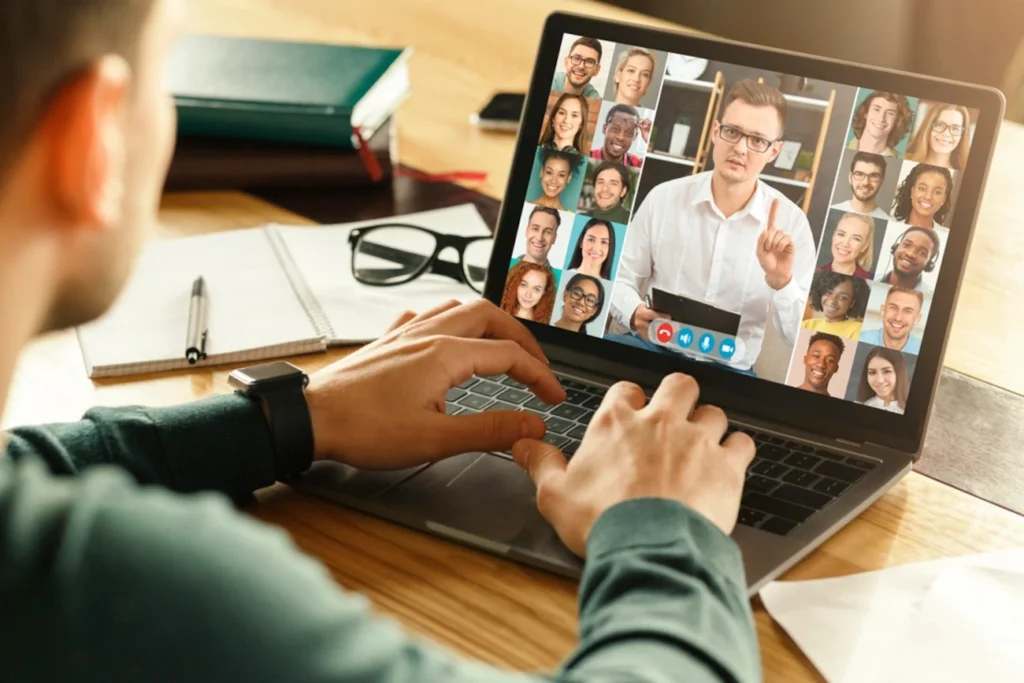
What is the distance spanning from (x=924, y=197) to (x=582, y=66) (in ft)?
1.05

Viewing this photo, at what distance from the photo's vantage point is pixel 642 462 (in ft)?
2.54

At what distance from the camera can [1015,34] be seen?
1707mm

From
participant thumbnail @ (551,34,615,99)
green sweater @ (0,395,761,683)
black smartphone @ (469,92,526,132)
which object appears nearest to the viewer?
green sweater @ (0,395,761,683)

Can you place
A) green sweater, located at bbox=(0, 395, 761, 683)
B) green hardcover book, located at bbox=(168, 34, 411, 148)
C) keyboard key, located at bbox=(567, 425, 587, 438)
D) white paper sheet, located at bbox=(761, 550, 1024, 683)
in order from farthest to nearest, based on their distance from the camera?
green hardcover book, located at bbox=(168, 34, 411, 148), keyboard key, located at bbox=(567, 425, 587, 438), white paper sheet, located at bbox=(761, 550, 1024, 683), green sweater, located at bbox=(0, 395, 761, 683)

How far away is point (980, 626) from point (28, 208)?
0.62 m

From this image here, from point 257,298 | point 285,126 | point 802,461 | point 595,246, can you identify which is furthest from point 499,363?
point 285,126

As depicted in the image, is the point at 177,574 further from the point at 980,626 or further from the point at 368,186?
the point at 368,186

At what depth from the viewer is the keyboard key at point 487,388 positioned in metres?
0.97

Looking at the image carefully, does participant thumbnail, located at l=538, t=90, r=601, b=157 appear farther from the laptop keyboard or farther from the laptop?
the laptop keyboard

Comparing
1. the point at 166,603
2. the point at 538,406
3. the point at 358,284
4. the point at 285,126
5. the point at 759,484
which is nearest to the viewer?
the point at 166,603

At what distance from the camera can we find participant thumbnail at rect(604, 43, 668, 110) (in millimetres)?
986

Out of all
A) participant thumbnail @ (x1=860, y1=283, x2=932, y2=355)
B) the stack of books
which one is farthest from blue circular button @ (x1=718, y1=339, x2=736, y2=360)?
the stack of books

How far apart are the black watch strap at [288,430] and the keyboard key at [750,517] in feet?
1.08

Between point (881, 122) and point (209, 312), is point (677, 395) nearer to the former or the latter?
point (881, 122)
